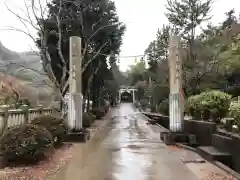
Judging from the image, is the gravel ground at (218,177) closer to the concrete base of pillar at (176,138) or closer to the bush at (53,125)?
the bush at (53,125)

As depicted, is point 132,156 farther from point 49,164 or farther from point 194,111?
point 194,111

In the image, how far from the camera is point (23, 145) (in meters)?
9.09

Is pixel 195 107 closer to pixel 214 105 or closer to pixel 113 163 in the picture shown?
pixel 214 105

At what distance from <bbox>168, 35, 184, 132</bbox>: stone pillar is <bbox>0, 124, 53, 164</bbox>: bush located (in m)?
7.03

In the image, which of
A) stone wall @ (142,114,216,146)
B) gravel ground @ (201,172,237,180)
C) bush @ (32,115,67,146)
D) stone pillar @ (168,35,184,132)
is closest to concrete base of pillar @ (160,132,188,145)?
→ stone pillar @ (168,35,184,132)

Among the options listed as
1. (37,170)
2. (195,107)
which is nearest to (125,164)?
(37,170)

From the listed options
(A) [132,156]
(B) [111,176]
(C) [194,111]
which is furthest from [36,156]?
(C) [194,111]

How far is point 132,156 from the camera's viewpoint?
1177 centimetres

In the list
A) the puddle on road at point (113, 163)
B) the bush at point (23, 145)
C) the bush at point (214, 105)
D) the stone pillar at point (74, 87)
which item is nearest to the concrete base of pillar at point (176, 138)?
the puddle on road at point (113, 163)

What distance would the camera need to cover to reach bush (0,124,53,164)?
902cm

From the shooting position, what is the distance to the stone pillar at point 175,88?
15109 mm

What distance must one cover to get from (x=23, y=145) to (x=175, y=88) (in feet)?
26.1

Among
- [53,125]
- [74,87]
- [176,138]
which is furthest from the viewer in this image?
[74,87]

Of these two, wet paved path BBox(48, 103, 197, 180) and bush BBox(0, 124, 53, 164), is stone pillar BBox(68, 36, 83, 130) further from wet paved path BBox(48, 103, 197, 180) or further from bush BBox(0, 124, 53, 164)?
bush BBox(0, 124, 53, 164)
